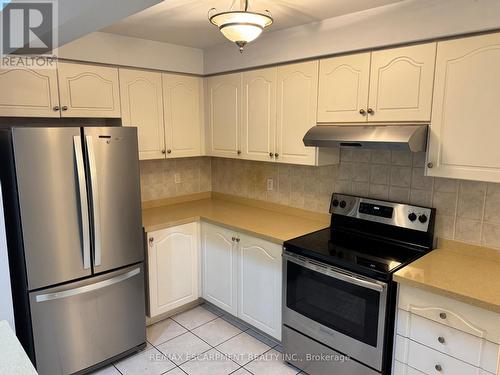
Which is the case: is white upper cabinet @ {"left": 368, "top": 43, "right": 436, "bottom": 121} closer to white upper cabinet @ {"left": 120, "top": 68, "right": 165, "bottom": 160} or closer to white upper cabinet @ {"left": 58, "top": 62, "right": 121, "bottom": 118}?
white upper cabinet @ {"left": 120, "top": 68, "right": 165, "bottom": 160}

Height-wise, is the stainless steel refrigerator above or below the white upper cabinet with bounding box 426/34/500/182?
below

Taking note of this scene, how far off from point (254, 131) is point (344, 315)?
4.97ft

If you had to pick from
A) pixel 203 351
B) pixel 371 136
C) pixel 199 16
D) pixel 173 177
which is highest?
pixel 199 16

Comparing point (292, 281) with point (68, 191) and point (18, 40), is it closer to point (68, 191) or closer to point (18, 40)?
point (68, 191)

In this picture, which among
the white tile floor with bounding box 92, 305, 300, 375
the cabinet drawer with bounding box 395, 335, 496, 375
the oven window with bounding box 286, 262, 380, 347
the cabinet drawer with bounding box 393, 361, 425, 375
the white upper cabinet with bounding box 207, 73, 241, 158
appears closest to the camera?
the cabinet drawer with bounding box 395, 335, 496, 375

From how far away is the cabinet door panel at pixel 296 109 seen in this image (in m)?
2.43

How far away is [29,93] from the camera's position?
2316mm

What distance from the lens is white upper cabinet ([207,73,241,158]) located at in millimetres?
2982

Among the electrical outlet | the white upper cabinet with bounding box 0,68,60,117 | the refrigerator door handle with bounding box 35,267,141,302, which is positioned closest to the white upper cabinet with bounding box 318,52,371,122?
the electrical outlet

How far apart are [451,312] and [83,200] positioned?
205 cm

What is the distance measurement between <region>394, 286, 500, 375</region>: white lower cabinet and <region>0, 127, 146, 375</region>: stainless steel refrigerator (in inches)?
68.3

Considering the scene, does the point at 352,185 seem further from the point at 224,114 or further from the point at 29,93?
the point at 29,93

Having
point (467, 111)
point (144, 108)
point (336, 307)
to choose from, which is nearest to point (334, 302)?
point (336, 307)

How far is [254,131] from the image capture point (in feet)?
9.36
